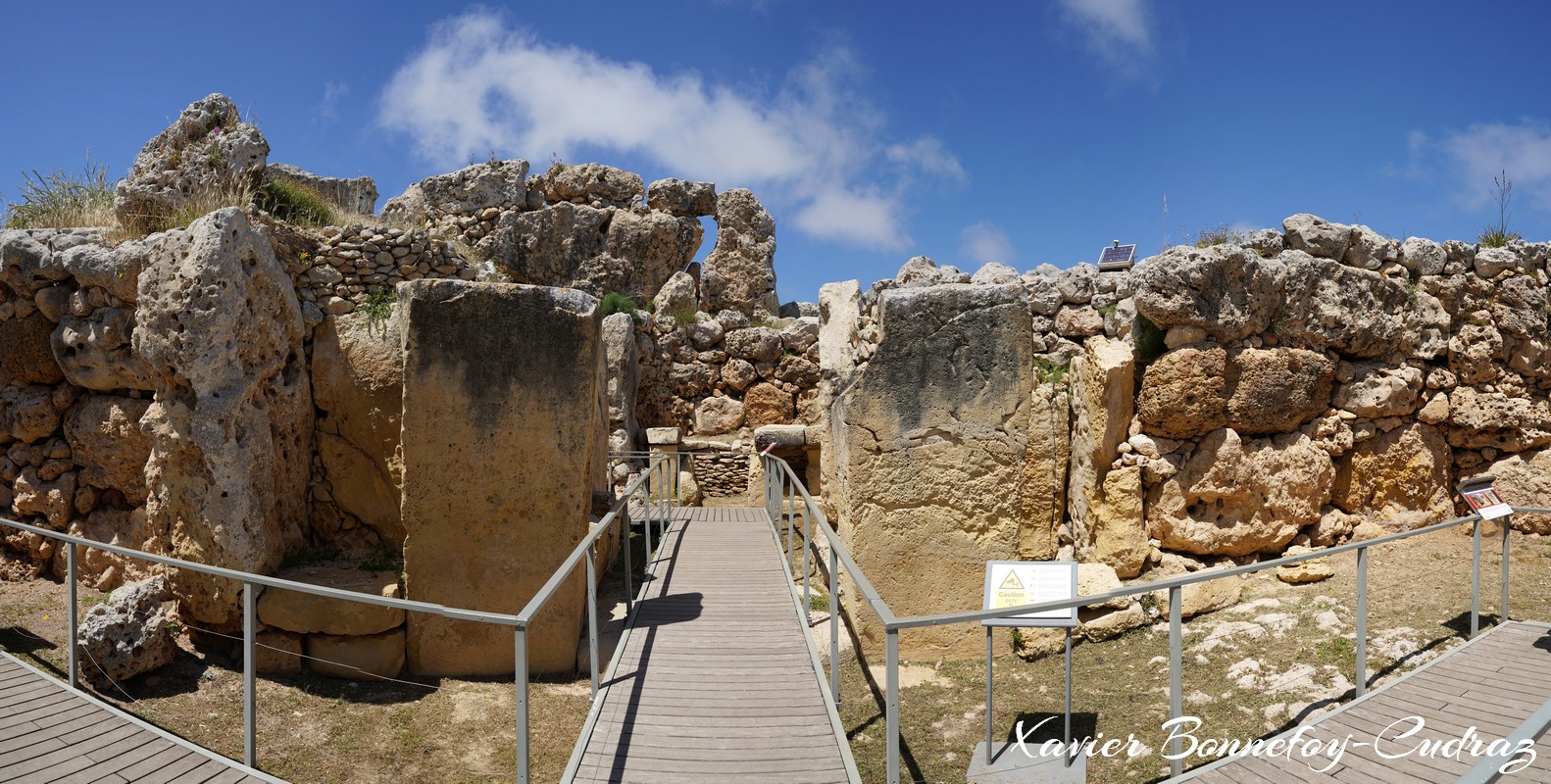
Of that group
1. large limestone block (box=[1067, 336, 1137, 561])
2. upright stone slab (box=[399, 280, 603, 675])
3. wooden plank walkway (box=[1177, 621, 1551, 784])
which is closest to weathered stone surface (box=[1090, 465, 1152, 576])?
large limestone block (box=[1067, 336, 1137, 561])

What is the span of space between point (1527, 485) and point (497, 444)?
829 centimetres

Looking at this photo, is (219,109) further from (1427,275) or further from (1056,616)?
(1427,275)

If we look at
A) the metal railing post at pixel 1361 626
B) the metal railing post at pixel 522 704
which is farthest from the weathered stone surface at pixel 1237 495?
the metal railing post at pixel 522 704

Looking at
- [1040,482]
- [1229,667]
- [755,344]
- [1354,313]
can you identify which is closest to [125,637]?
[1040,482]

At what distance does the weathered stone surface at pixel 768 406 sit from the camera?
1523cm

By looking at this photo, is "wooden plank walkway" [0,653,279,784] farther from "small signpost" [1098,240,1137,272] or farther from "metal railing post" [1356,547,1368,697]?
"small signpost" [1098,240,1137,272]

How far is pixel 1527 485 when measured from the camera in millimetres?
7066

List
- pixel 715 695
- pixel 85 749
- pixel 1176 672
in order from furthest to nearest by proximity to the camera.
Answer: pixel 715 695 < pixel 85 749 < pixel 1176 672

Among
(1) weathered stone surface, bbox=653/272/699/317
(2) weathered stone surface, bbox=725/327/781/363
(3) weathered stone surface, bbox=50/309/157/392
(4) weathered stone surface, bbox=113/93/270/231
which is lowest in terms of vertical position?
(3) weathered stone surface, bbox=50/309/157/392

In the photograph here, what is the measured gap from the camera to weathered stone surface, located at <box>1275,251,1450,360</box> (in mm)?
6953

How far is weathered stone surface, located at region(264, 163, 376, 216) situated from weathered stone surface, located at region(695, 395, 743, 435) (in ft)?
Result: 19.8

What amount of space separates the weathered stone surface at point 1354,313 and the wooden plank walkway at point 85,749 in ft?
25.0

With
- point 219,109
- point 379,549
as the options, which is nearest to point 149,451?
point 379,549

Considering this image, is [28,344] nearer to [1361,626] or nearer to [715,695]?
[715,695]
